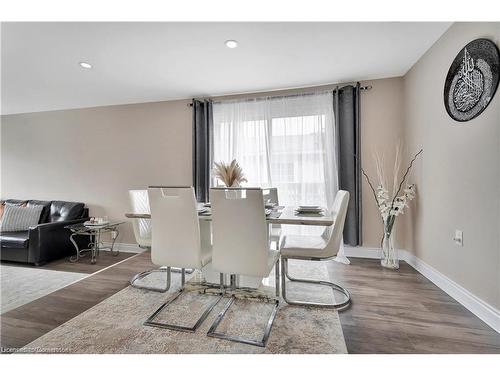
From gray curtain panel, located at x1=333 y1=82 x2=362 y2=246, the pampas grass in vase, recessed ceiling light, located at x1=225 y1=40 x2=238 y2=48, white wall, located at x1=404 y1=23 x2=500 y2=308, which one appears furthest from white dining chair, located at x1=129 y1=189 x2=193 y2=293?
white wall, located at x1=404 y1=23 x2=500 y2=308

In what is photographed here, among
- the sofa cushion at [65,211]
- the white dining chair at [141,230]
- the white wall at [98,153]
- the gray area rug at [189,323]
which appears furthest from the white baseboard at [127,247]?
the gray area rug at [189,323]

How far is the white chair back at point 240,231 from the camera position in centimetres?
167

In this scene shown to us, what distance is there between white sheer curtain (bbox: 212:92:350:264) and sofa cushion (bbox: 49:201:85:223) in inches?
96.0

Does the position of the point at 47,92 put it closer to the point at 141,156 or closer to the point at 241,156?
the point at 141,156

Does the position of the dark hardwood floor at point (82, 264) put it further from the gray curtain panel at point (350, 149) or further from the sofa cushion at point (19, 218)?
the gray curtain panel at point (350, 149)

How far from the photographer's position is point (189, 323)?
175 cm

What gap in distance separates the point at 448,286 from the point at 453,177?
100 centimetres

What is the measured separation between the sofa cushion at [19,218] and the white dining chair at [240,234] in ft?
11.7

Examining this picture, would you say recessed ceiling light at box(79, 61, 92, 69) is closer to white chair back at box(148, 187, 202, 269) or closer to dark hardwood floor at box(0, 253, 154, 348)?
white chair back at box(148, 187, 202, 269)

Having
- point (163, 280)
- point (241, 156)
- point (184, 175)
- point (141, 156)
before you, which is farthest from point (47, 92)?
point (163, 280)

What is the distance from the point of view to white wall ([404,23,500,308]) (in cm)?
169

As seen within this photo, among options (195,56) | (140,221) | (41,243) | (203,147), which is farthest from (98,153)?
(195,56)

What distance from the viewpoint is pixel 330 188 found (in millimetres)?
3221

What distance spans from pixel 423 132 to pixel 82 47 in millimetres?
3617
